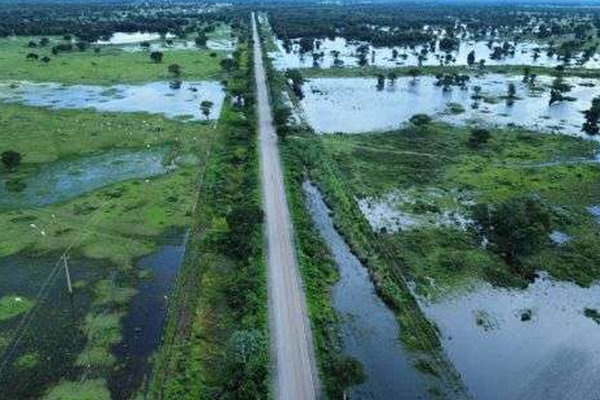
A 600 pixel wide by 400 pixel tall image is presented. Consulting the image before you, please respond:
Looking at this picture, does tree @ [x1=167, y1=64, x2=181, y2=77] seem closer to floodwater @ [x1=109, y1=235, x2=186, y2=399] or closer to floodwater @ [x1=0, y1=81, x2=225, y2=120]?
floodwater @ [x1=0, y1=81, x2=225, y2=120]

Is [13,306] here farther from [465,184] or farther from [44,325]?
[465,184]

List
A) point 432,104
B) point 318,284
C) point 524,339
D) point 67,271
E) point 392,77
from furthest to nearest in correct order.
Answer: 1. point 392,77
2. point 432,104
3. point 67,271
4. point 318,284
5. point 524,339

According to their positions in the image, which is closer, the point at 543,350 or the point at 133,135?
the point at 543,350

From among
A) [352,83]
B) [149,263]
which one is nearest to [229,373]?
[149,263]

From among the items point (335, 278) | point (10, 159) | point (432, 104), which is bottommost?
point (432, 104)

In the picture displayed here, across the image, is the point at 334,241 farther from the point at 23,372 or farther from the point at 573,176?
the point at 573,176

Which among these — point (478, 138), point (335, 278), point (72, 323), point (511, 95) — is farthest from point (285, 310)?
point (511, 95)
